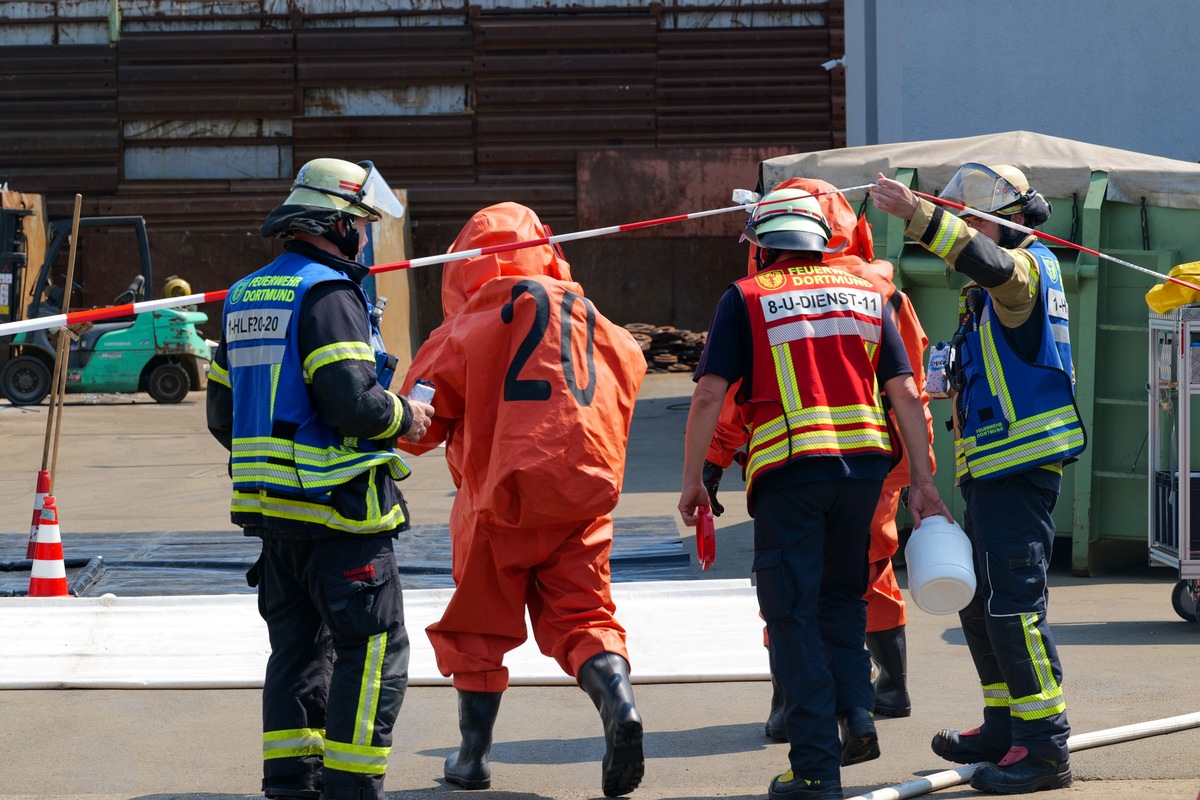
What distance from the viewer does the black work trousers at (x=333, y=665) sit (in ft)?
12.4

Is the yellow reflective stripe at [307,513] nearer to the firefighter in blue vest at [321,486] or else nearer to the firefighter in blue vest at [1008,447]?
the firefighter in blue vest at [321,486]

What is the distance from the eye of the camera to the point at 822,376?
13.0 feet

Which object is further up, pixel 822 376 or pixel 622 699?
pixel 822 376

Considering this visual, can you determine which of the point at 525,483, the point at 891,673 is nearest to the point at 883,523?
the point at 891,673

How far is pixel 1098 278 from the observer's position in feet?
24.2

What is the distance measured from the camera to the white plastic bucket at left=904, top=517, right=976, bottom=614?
410 cm

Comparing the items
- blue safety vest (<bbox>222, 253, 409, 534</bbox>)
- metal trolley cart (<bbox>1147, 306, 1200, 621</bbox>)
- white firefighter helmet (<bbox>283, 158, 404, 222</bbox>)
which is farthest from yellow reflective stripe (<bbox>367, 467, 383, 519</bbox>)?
metal trolley cart (<bbox>1147, 306, 1200, 621</bbox>)

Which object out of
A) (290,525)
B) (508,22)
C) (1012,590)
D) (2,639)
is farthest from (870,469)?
(508,22)

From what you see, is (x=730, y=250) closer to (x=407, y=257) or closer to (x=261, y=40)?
(x=407, y=257)

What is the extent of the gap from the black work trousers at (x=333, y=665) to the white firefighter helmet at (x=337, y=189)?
3.00 feet

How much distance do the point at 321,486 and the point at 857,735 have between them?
1.70m

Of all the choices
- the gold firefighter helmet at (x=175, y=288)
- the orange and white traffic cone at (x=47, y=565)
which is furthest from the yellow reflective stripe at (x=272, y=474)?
the gold firefighter helmet at (x=175, y=288)

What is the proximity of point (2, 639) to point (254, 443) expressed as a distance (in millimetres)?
2821

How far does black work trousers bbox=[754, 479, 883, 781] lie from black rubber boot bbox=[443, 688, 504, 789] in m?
0.90
